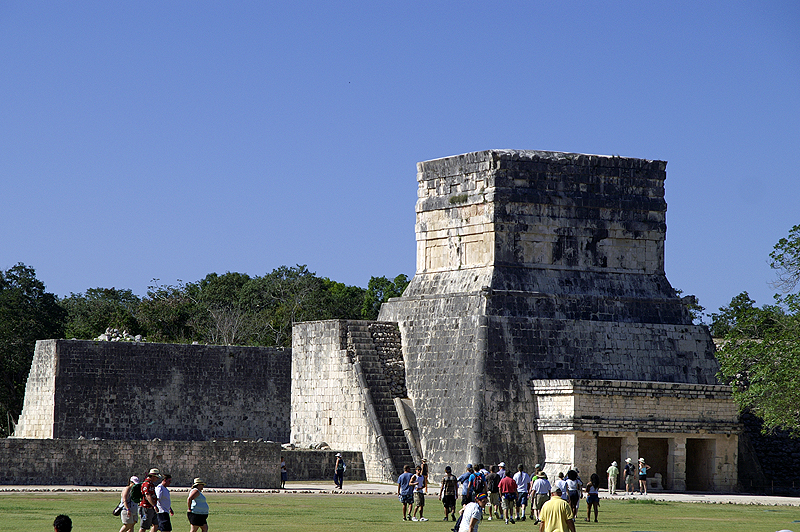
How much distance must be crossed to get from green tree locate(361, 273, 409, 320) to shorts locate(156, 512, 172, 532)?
4611cm

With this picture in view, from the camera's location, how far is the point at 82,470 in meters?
30.4

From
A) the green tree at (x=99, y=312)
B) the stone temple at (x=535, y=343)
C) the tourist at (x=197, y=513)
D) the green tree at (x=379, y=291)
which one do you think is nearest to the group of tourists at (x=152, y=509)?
the tourist at (x=197, y=513)

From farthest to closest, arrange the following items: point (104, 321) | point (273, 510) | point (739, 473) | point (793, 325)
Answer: point (104, 321) < point (739, 473) < point (793, 325) < point (273, 510)

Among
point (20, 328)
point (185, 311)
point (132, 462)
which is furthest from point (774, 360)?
point (185, 311)

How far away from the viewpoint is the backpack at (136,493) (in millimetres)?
16875

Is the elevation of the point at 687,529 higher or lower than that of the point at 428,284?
lower

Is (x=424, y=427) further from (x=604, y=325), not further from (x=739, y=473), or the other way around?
(x=739, y=473)

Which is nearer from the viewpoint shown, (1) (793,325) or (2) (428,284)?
(1) (793,325)

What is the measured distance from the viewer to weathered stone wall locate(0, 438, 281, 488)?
98.5 feet

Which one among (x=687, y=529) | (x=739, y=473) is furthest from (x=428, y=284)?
(x=687, y=529)

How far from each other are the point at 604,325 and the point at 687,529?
1244 centimetres

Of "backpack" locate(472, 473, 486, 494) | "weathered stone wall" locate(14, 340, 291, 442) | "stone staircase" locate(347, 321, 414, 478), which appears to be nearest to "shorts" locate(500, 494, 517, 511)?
"backpack" locate(472, 473, 486, 494)

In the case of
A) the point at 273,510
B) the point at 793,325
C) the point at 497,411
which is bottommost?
the point at 273,510

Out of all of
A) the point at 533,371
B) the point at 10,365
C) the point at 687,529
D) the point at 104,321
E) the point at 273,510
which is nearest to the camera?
the point at 687,529
